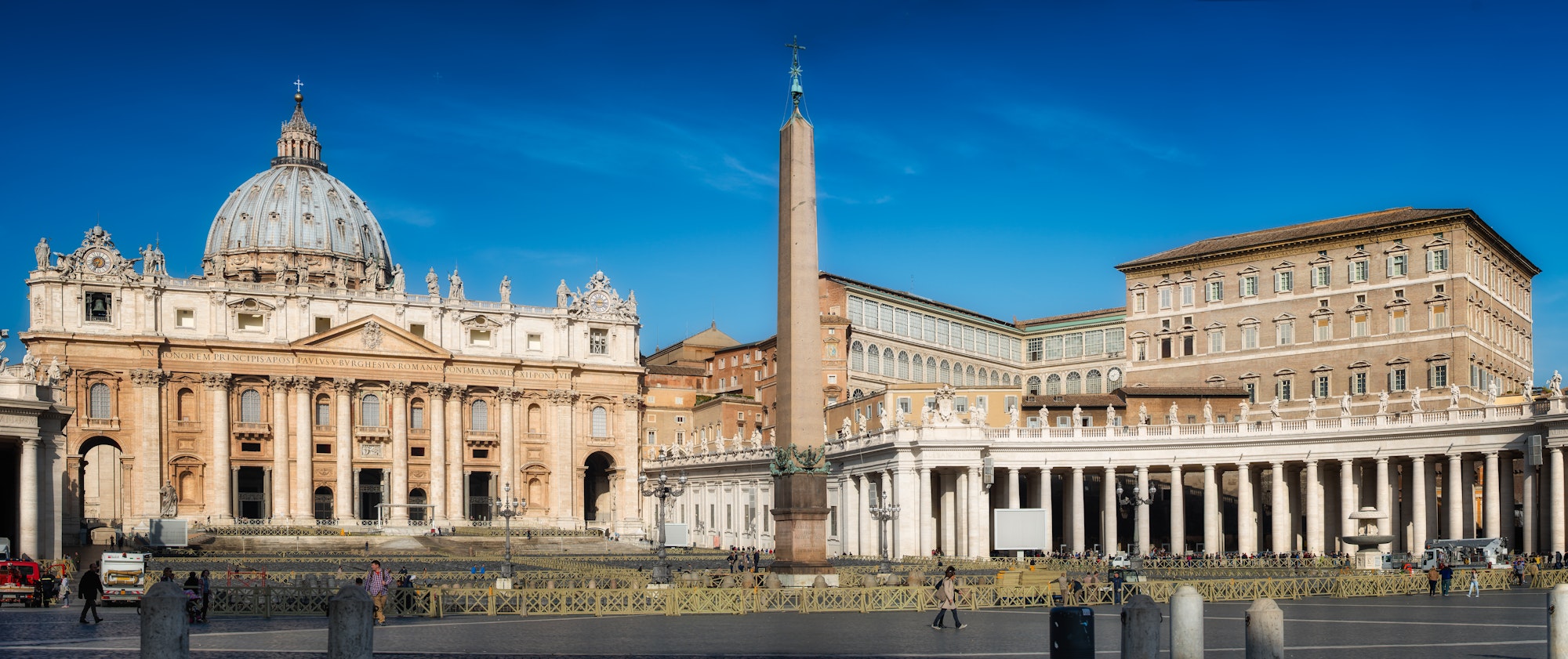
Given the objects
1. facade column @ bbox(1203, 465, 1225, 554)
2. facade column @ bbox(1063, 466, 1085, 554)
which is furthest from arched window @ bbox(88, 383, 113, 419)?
facade column @ bbox(1203, 465, 1225, 554)

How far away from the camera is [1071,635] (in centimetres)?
1571

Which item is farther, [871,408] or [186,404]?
[186,404]

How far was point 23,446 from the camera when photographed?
155 feet

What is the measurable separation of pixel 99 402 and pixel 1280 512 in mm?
65251

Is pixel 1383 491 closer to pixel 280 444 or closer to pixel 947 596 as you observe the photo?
pixel 947 596

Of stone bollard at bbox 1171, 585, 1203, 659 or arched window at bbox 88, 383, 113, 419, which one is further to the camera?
arched window at bbox 88, 383, 113, 419

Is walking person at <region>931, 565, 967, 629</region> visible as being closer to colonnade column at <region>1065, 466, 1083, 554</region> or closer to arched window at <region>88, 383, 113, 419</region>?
colonnade column at <region>1065, 466, 1083, 554</region>

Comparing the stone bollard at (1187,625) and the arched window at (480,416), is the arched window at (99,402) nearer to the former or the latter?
the arched window at (480,416)

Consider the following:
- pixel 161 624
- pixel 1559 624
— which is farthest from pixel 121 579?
pixel 1559 624

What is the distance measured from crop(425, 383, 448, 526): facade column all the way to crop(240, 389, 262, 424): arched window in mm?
10268

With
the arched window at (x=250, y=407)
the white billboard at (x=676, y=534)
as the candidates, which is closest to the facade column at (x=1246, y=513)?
the white billboard at (x=676, y=534)

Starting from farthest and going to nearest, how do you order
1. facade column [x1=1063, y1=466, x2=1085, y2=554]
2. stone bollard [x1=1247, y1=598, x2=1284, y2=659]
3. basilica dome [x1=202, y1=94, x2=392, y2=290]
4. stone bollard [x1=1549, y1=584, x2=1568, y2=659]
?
1. basilica dome [x1=202, y1=94, x2=392, y2=290]
2. facade column [x1=1063, y1=466, x2=1085, y2=554]
3. stone bollard [x1=1549, y1=584, x2=1568, y2=659]
4. stone bollard [x1=1247, y1=598, x2=1284, y2=659]

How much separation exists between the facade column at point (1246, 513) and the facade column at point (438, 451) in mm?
52466

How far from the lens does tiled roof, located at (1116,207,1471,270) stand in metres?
79.5
